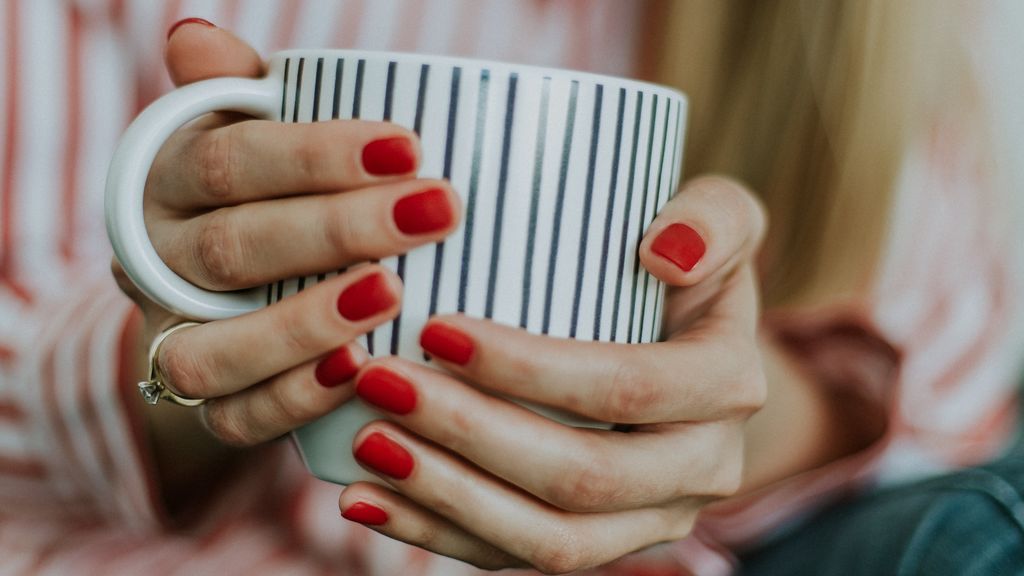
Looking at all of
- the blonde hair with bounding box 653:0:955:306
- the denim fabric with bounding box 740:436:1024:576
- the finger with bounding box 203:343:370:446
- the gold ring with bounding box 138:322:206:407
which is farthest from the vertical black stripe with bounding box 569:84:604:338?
the blonde hair with bounding box 653:0:955:306

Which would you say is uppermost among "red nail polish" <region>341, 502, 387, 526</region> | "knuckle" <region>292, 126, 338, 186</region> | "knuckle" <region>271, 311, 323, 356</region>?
"knuckle" <region>292, 126, 338, 186</region>

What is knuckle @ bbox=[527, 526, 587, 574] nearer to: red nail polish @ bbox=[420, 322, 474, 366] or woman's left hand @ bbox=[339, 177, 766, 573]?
→ woman's left hand @ bbox=[339, 177, 766, 573]

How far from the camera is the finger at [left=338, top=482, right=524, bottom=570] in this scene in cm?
42

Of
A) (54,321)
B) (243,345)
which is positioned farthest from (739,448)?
(54,321)

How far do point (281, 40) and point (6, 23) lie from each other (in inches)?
10.4

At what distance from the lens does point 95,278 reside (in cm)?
84

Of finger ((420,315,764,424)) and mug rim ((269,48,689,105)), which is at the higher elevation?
mug rim ((269,48,689,105))

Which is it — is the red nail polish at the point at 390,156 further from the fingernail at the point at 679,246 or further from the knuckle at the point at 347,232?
the fingernail at the point at 679,246

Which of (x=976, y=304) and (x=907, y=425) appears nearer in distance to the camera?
(x=907, y=425)

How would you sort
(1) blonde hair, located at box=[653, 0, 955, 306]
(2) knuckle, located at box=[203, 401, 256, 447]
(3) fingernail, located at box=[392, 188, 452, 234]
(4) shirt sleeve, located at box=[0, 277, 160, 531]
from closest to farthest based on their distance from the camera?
(3) fingernail, located at box=[392, 188, 452, 234] < (2) knuckle, located at box=[203, 401, 256, 447] < (4) shirt sleeve, located at box=[0, 277, 160, 531] < (1) blonde hair, located at box=[653, 0, 955, 306]

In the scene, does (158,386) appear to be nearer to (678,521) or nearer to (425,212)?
(425,212)

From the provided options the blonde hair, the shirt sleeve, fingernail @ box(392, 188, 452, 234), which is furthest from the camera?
the blonde hair

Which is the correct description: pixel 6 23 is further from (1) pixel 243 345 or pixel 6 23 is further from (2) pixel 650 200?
(2) pixel 650 200

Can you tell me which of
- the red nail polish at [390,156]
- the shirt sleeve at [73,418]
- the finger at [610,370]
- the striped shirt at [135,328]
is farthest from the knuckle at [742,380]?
the shirt sleeve at [73,418]
